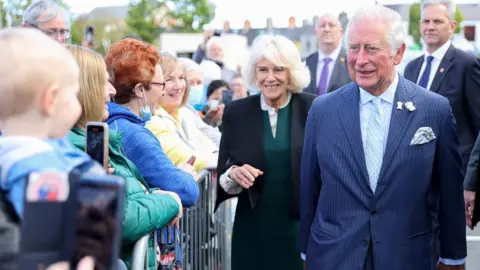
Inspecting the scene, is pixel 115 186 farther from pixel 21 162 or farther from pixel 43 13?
pixel 43 13

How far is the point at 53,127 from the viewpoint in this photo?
1949 mm

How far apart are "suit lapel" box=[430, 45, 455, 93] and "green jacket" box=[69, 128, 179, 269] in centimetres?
456

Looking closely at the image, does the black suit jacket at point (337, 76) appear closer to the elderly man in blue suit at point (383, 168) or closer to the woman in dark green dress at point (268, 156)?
the woman in dark green dress at point (268, 156)

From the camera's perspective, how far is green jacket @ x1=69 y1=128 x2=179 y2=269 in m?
2.96

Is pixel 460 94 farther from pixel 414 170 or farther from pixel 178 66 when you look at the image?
pixel 414 170

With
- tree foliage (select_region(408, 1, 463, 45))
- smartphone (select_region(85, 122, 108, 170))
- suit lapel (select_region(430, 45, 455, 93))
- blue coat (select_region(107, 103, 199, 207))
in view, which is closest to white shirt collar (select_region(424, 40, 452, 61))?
suit lapel (select_region(430, 45, 455, 93))

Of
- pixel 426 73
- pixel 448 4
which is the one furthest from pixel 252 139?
pixel 448 4

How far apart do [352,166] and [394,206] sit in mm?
289

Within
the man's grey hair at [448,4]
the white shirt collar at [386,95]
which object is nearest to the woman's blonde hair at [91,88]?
the white shirt collar at [386,95]

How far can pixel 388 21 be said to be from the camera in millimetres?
3867

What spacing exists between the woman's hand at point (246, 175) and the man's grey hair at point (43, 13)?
1.90 metres

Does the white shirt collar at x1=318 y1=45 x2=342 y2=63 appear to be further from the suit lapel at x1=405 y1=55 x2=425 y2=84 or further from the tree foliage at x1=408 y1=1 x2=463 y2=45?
the tree foliage at x1=408 y1=1 x2=463 y2=45

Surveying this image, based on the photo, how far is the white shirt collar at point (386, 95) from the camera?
385 centimetres

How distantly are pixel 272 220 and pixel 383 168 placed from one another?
59.2 inches
